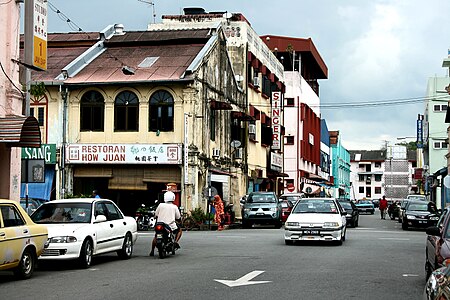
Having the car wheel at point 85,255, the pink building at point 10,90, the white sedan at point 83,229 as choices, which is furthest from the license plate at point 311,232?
the pink building at point 10,90

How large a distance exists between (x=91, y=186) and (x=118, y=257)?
66.5 ft

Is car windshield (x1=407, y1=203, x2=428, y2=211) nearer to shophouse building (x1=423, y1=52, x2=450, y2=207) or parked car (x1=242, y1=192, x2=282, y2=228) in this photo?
parked car (x1=242, y1=192, x2=282, y2=228)

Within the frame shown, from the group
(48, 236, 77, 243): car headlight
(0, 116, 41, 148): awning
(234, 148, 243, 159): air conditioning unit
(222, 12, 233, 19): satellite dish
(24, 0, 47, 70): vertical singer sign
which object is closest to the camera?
(48, 236, 77, 243): car headlight

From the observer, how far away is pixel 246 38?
49094mm

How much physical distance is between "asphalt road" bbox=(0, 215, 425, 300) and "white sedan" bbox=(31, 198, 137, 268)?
1.20 ft

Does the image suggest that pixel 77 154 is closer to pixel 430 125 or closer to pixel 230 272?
pixel 230 272

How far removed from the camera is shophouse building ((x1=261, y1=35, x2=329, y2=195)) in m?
69.2

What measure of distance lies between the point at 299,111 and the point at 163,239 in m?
52.3

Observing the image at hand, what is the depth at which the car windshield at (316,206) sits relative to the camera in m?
24.1

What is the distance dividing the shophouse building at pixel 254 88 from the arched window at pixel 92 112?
754 cm

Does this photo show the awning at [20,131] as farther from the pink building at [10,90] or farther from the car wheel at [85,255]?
the car wheel at [85,255]

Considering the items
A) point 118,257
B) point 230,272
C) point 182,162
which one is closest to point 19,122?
point 118,257

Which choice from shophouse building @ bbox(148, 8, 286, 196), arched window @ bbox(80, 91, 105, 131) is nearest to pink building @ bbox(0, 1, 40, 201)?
arched window @ bbox(80, 91, 105, 131)

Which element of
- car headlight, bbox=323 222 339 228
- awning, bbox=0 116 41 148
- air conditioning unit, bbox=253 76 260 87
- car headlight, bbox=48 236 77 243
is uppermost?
air conditioning unit, bbox=253 76 260 87
